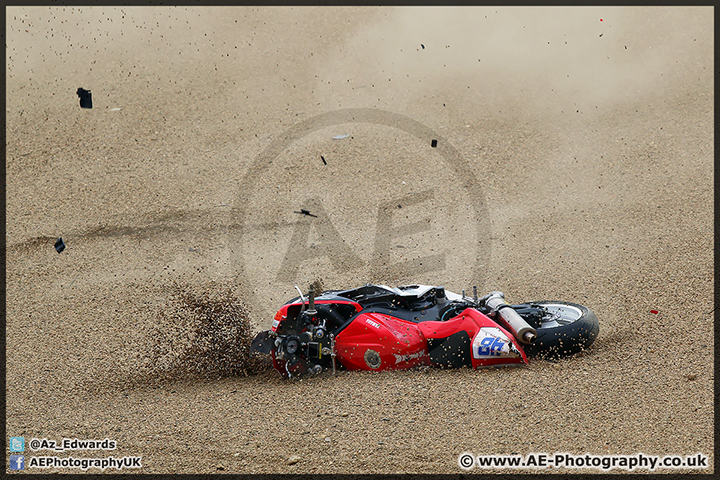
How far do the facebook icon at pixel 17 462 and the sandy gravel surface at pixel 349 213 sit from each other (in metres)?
0.42

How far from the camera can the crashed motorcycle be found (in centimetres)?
724

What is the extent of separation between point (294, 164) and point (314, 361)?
8286 millimetres

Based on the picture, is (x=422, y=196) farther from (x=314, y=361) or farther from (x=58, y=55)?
(x=58, y=55)

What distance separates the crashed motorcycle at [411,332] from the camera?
724cm

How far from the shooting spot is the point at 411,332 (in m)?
7.41

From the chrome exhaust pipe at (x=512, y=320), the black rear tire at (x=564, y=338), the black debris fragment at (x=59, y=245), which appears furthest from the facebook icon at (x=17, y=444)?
the black debris fragment at (x=59, y=245)

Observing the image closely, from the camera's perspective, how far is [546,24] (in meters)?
20.6

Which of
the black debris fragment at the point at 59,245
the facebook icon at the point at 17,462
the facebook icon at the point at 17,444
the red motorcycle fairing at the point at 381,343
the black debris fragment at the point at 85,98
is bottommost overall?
the facebook icon at the point at 17,462

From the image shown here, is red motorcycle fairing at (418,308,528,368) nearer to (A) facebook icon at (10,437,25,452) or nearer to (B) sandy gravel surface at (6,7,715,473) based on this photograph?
(B) sandy gravel surface at (6,7,715,473)

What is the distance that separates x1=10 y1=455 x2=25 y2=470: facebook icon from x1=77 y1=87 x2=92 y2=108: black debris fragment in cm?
1288

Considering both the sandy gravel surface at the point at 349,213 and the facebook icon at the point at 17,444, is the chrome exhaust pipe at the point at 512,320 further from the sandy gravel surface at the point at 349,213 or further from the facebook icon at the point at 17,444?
the facebook icon at the point at 17,444

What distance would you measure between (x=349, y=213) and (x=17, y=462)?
8002 mm

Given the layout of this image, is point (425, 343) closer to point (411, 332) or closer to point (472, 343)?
point (411, 332)

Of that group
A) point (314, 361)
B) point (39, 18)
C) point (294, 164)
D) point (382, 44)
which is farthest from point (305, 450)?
point (39, 18)
